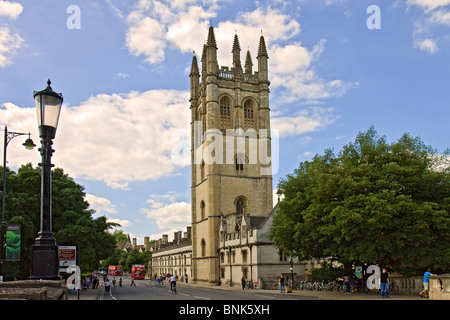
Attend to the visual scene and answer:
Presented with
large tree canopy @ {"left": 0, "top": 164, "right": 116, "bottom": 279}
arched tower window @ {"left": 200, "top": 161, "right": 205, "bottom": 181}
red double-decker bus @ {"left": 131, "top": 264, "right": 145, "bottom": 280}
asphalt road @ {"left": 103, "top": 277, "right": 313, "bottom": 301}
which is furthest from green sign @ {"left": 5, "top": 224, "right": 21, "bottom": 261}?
red double-decker bus @ {"left": 131, "top": 264, "right": 145, "bottom": 280}

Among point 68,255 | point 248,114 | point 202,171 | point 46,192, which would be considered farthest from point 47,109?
point 248,114

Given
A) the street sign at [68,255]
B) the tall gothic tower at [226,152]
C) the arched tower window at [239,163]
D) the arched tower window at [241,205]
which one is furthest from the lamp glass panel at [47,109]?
the arched tower window at [239,163]

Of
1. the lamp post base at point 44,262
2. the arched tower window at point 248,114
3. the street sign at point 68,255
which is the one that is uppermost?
the arched tower window at point 248,114

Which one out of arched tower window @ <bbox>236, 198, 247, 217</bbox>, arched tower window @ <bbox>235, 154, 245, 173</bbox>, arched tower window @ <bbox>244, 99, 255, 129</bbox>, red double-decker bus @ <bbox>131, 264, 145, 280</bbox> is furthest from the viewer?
red double-decker bus @ <bbox>131, 264, 145, 280</bbox>

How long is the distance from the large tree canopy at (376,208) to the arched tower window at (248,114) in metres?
34.8

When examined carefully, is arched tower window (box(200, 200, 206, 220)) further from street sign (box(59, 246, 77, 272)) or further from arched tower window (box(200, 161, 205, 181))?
street sign (box(59, 246, 77, 272))

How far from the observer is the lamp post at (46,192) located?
25.8 ft

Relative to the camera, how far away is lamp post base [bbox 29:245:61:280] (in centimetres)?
779

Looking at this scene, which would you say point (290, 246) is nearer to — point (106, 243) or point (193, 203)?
point (106, 243)

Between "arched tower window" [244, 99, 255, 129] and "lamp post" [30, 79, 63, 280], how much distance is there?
60759 mm

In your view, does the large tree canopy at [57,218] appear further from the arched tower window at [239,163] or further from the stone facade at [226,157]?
the arched tower window at [239,163]
